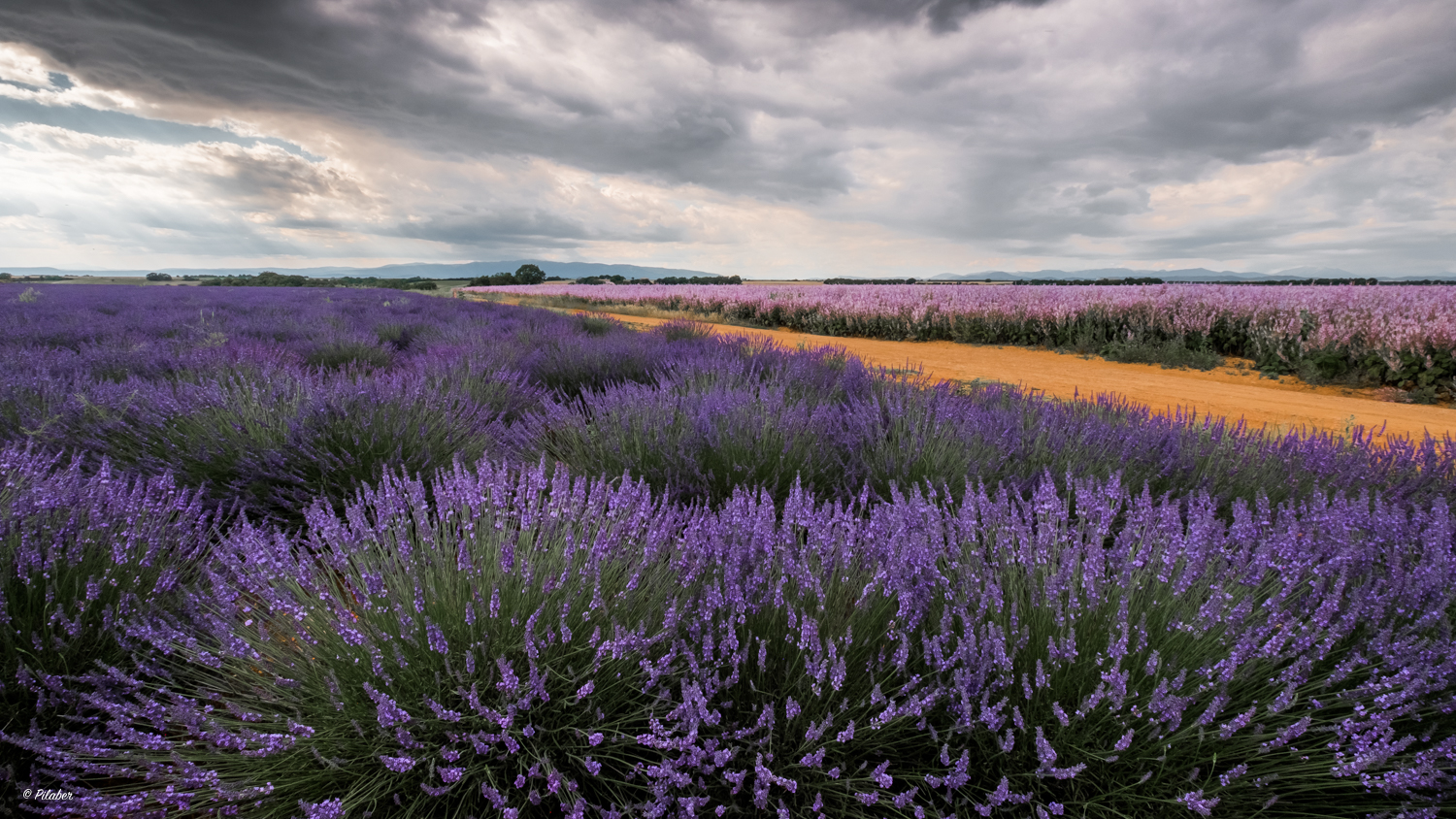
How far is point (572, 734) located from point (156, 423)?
2773 mm

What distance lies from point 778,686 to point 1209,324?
38.5 feet

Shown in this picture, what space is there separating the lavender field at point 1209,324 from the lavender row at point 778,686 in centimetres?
812

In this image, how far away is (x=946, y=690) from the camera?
1217mm

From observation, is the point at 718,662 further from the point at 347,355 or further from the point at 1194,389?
the point at 1194,389

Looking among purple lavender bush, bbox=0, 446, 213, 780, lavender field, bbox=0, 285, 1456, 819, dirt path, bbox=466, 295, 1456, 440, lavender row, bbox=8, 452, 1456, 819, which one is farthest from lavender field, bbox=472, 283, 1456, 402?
purple lavender bush, bbox=0, 446, 213, 780

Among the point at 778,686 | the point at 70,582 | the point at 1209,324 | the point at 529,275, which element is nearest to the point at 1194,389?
the point at 1209,324

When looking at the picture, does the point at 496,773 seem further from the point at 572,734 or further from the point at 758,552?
the point at 758,552

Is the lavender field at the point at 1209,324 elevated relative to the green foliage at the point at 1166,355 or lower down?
elevated

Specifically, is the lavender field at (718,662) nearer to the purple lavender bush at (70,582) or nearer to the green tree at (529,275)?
the purple lavender bush at (70,582)

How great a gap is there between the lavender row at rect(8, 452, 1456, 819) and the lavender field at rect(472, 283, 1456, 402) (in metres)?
8.12

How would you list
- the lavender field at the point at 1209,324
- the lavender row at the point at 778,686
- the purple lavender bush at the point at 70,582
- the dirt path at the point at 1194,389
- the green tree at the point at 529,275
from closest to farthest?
the lavender row at the point at 778,686 < the purple lavender bush at the point at 70,582 < the dirt path at the point at 1194,389 < the lavender field at the point at 1209,324 < the green tree at the point at 529,275

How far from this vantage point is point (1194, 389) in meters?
6.05

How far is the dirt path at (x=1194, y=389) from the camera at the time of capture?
4.47 meters

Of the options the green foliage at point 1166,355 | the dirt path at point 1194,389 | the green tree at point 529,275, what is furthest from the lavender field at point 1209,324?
the green tree at point 529,275
